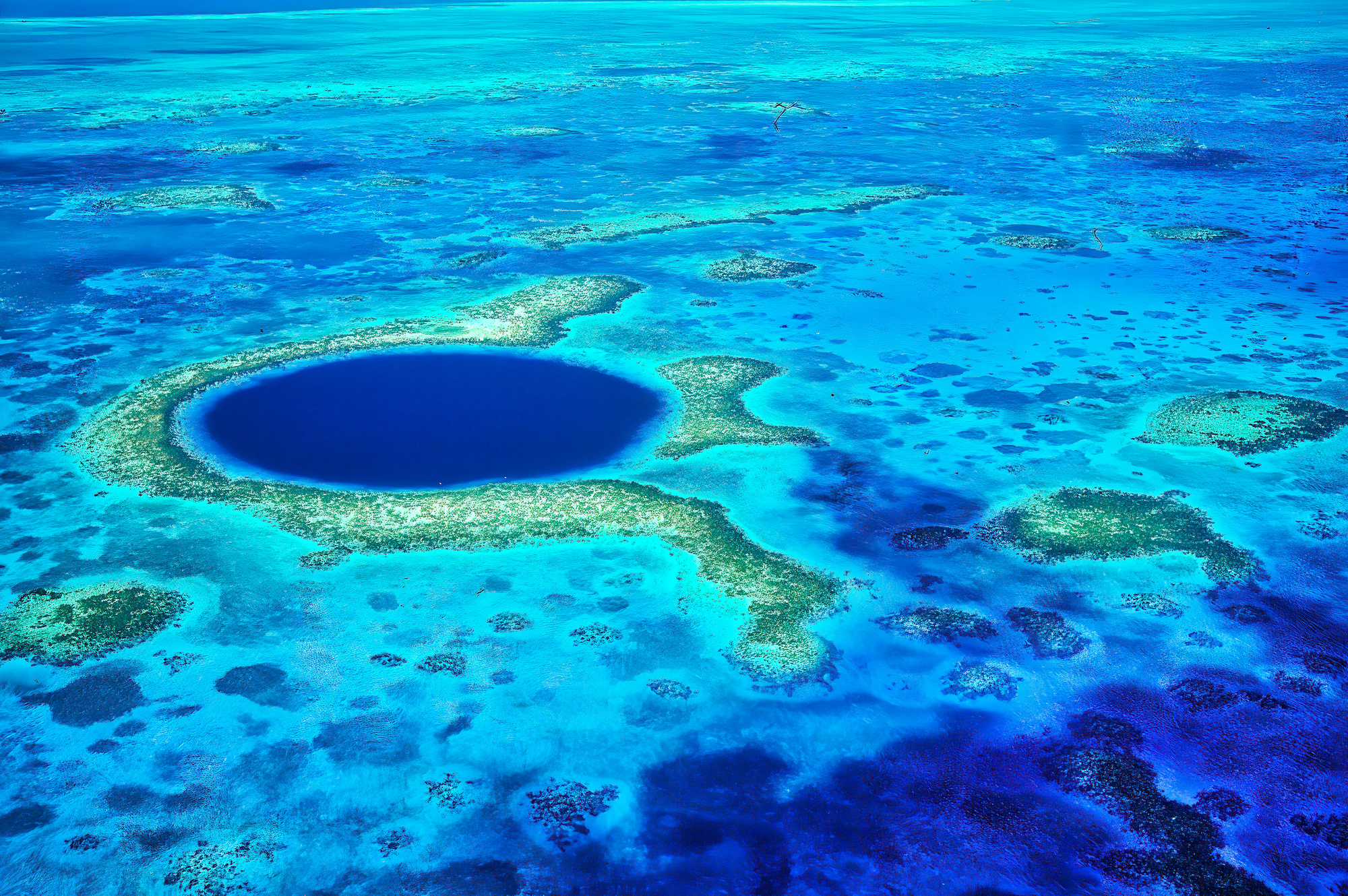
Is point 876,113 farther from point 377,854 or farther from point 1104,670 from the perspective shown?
point 377,854

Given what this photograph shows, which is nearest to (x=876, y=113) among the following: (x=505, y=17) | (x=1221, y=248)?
(x=1221, y=248)

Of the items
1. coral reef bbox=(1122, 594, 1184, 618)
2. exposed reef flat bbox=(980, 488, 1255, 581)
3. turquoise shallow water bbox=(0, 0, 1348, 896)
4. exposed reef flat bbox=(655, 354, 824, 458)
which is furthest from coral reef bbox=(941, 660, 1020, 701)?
exposed reef flat bbox=(655, 354, 824, 458)

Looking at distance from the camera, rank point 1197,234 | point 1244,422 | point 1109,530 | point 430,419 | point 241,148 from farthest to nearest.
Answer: point 241,148 → point 1197,234 → point 430,419 → point 1244,422 → point 1109,530

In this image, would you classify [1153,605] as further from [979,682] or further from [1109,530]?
[979,682]

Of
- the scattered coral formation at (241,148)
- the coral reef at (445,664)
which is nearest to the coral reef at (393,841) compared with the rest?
the coral reef at (445,664)

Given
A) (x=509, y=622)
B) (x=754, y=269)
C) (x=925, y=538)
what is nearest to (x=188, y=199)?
(x=754, y=269)

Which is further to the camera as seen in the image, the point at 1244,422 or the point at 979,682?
the point at 1244,422
